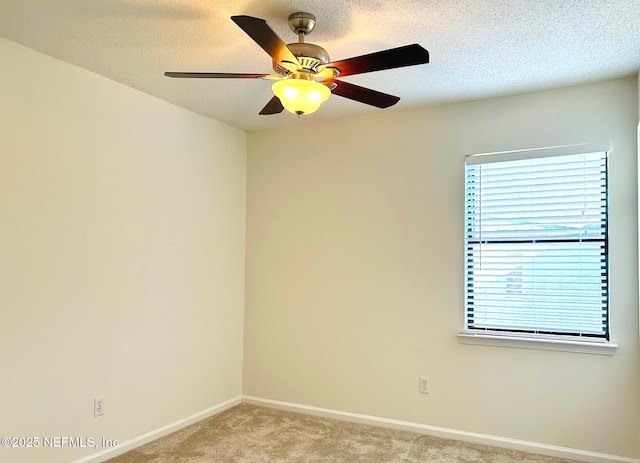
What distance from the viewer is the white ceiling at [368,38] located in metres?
2.22

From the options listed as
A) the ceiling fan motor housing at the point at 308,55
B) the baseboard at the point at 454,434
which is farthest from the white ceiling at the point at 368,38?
the baseboard at the point at 454,434

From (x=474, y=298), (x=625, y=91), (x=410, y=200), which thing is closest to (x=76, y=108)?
(x=410, y=200)

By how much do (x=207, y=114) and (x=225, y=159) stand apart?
0.44 meters

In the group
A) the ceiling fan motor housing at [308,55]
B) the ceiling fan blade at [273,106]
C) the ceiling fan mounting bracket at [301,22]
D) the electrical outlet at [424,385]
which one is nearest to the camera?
the ceiling fan motor housing at [308,55]

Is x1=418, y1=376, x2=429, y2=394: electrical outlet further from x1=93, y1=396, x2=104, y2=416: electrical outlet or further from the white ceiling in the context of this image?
x1=93, y1=396, x2=104, y2=416: electrical outlet

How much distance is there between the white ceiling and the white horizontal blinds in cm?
57

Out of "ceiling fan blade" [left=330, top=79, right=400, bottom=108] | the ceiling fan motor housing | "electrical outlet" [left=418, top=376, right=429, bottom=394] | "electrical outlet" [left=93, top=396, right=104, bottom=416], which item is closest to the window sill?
"electrical outlet" [left=418, top=376, right=429, bottom=394]

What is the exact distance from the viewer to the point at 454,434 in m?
3.48

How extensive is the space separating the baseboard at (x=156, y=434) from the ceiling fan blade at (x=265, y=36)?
263 centimetres

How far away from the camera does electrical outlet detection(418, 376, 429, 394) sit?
3.61 m

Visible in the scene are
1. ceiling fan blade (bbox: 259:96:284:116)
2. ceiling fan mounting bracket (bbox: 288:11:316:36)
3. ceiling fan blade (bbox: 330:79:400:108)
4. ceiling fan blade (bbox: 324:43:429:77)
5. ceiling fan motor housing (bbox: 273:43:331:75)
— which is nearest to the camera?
ceiling fan blade (bbox: 324:43:429:77)

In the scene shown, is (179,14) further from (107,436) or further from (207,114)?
(107,436)

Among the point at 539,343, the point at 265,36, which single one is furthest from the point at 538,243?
the point at 265,36

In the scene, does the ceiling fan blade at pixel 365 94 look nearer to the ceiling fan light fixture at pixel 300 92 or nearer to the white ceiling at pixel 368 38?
the ceiling fan light fixture at pixel 300 92
